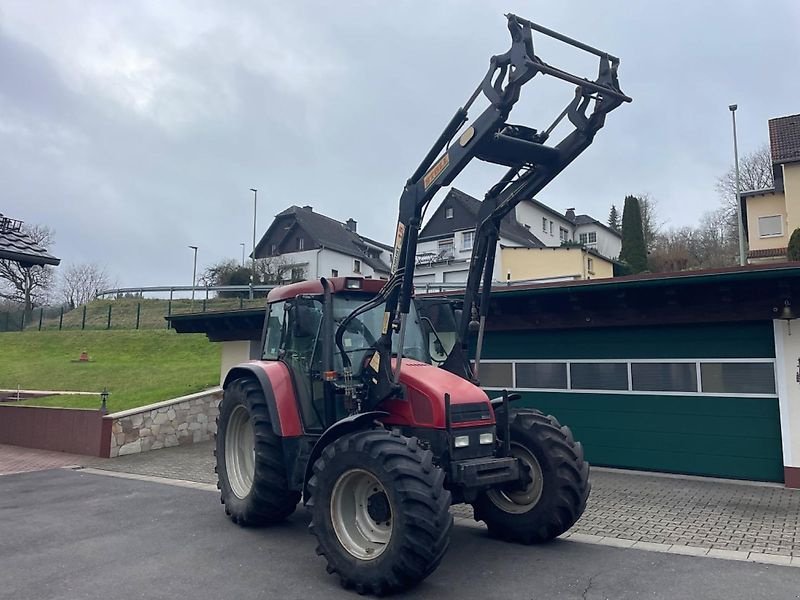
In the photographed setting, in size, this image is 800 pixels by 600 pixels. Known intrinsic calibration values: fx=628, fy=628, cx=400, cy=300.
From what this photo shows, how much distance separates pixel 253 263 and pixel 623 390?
3158 centimetres

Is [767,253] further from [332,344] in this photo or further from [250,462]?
[332,344]

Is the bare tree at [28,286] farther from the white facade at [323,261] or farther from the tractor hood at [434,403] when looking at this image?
the tractor hood at [434,403]

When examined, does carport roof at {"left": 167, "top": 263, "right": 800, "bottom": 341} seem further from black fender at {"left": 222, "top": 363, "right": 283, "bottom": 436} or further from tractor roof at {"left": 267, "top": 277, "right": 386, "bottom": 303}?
black fender at {"left": 222, "top": 363, "right": 283, "bottom": 436}

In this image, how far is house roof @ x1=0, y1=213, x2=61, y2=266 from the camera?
12.6 metres

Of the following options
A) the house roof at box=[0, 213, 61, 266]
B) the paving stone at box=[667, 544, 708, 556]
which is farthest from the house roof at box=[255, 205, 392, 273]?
the paving stone at box=[667, 544, 708, 556]

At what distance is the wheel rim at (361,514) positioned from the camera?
4.91 m

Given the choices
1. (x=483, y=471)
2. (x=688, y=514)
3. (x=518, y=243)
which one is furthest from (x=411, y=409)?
(x=518, y=243)

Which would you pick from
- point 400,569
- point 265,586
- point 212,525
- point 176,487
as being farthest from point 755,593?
point 176,487

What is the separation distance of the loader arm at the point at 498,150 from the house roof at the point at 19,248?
9.84m

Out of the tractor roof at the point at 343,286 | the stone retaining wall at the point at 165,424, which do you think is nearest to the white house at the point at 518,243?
the stone retaining wall at the point at 165,424

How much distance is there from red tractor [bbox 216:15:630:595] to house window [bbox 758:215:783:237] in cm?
3202

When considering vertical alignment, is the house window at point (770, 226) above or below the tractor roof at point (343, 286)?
above

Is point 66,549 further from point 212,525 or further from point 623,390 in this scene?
point 623,390

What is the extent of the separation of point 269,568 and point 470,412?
218 cm
